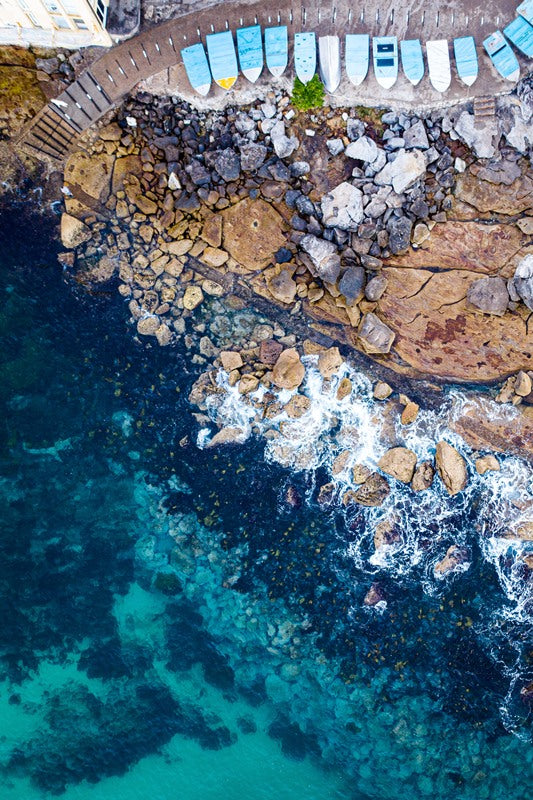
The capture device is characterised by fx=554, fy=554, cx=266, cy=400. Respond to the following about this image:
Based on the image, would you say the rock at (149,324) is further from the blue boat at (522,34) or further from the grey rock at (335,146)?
the blue boat at (522,34)

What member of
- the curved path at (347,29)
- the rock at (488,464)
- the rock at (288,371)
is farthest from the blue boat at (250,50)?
the rock at (488,464)

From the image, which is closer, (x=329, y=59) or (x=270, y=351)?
(x=329, y=59)

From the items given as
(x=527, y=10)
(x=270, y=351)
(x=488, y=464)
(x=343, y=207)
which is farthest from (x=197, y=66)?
(x=488, y=464)

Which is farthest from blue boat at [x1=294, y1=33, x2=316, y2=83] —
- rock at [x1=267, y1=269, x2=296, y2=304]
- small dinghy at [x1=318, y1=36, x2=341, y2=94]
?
rock at [x1=267, y1=269, x2=296, y2=304]

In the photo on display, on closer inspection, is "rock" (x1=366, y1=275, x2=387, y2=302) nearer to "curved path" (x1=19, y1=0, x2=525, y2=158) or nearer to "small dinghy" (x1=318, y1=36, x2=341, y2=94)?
"curved path" (x1=19, y1=0, x2=525, y2=158)

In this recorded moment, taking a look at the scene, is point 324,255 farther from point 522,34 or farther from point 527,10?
point 527,10
